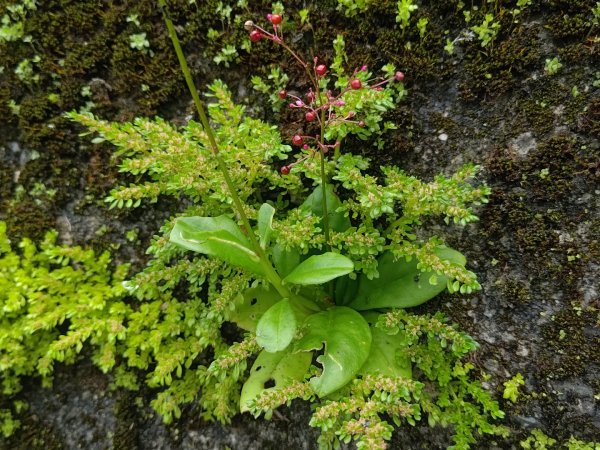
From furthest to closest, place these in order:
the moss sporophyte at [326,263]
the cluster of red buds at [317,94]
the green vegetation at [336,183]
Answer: the green vegetation at [336,183] → the moss sporophyte at [326,263] → the cluster of red buds at [317,94]

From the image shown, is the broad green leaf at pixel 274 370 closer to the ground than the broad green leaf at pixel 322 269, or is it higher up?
closer to the ground

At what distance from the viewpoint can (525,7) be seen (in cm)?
196

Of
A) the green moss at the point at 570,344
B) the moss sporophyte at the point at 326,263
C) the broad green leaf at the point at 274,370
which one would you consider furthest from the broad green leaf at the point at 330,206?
the green moss at the point at 570,344

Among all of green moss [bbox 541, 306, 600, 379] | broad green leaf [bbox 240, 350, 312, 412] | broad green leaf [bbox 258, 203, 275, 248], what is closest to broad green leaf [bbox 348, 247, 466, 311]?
broad green leaf [bbox 240, 350, 312, 412]

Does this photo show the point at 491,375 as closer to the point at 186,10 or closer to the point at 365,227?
the point at 365,227

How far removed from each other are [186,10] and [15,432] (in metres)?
2.70

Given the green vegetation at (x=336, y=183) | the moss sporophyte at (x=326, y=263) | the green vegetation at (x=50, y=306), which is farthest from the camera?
the green vegetation at (x=50, y=306)

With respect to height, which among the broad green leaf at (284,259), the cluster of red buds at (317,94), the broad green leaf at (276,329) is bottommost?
the broad green leaf at (276,329)

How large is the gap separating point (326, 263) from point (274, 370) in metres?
0.77

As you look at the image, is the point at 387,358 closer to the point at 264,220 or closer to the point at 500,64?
the point at 264,220

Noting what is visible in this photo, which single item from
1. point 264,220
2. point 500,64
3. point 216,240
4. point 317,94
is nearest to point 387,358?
point 264,220

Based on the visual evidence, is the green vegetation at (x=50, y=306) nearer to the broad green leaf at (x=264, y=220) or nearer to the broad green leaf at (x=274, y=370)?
the broad green leaf at (x=274, y=370)

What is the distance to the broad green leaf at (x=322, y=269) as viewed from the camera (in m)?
1.64

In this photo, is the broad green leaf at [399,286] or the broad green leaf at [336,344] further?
the broad green leaf at [399,286]
